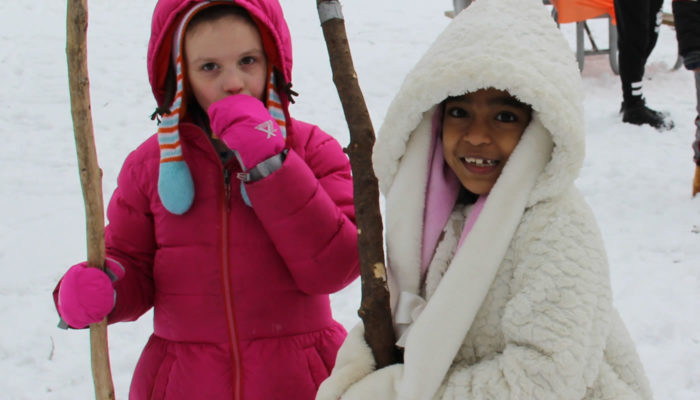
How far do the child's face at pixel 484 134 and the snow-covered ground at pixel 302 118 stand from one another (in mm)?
2054

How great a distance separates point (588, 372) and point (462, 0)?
5048 millimetres

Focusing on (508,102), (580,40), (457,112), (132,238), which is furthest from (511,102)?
(580,40)

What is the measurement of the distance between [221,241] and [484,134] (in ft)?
2.33

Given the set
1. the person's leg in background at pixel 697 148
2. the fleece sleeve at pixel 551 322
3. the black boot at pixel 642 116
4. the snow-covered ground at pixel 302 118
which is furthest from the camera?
the black boot at pixel 642 116

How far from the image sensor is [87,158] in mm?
1802

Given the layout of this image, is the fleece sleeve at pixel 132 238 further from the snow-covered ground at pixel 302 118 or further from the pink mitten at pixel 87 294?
the snow-covered ground at pixel 302 118

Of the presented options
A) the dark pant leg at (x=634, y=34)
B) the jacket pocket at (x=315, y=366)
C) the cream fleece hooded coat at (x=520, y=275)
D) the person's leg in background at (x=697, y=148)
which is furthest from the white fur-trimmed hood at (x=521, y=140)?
the dark pant leg at (x=634, y=34)

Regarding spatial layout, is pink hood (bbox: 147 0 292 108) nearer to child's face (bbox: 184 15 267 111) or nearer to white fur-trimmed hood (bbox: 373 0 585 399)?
child's face (bbox: 184 15 267 111)

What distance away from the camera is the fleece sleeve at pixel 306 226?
5.48 ft

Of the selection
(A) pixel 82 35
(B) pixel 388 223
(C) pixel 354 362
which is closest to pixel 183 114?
(A) pixel 82 35

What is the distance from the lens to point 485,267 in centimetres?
140

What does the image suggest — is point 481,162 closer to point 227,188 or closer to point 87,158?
point 227,188

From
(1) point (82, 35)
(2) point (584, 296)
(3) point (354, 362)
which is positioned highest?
(1) point (82, 35)

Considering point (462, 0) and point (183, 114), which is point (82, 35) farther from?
point (462, 0)
